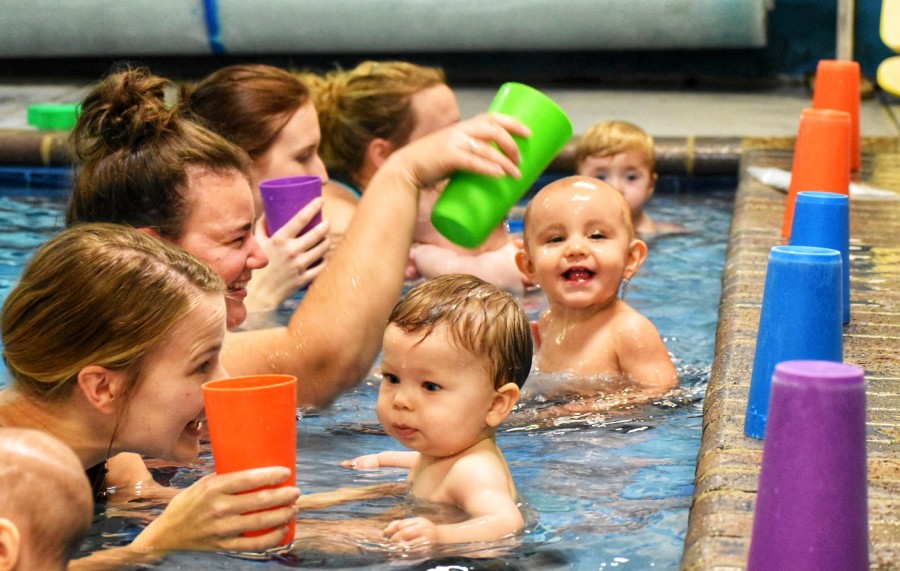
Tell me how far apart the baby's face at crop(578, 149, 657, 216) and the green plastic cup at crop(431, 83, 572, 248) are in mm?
3017

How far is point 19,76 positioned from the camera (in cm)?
1127

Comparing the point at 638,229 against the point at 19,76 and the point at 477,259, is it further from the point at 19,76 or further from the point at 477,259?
the point at 19,76

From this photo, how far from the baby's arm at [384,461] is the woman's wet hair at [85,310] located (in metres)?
0.86

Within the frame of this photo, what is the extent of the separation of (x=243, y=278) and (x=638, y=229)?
340cm

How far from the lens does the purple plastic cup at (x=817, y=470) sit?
1905 millimetres

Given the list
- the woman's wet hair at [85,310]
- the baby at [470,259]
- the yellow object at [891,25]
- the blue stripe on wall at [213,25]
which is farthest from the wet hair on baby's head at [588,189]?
the blue stripe on wall at [213,25]

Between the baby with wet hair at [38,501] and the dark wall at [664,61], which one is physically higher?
the dark wall at [664,61]

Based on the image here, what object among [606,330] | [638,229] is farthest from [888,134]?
[606,330]

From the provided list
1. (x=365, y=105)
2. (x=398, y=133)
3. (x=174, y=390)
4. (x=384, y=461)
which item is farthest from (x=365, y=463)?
(x=365, y=105)

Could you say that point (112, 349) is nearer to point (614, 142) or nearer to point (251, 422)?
point (251, 422)

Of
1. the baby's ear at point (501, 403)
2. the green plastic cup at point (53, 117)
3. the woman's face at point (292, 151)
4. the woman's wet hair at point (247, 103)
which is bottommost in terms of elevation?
the baby's ear at point (501, 403)

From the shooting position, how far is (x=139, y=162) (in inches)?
127

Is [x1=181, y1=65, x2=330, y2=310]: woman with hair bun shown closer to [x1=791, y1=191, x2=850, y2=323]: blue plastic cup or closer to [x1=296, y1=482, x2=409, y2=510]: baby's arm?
[x1=296, y1=482, x2=409, y2=510]: baby's arm

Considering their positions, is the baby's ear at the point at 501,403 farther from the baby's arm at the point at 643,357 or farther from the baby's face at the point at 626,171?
the baby's face at the point at 626,171
